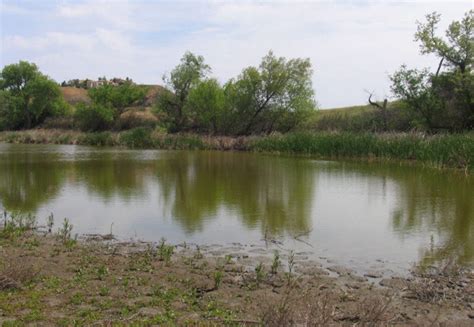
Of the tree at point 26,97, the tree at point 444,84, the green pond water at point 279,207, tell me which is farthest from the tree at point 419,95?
the tree at point 26,97

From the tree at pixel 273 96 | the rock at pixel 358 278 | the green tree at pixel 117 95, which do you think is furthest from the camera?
the green tree at pixel 117 95

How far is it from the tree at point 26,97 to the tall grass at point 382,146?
3705 cm

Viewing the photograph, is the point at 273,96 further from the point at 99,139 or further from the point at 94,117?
the point at 94,117

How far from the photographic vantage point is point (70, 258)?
22.5 ft

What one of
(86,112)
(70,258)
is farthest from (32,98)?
(70,258)

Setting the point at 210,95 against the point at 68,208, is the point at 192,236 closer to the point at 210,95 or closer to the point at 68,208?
the point at 68,208

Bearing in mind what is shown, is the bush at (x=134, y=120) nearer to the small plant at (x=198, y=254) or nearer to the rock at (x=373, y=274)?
the small plant at (x=198, y=254)

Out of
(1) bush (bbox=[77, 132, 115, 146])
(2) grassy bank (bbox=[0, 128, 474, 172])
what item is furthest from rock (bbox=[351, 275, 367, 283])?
(1) bush (bbox=[77, 132, 115, 146])

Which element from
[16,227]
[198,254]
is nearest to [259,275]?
[198,254]

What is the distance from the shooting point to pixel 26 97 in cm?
6166

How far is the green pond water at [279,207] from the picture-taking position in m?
8.42

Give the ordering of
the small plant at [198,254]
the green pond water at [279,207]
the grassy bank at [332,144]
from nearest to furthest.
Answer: the small plant at [198,254]
the green pond water at [279,207]
the grassy bank at [332,144]

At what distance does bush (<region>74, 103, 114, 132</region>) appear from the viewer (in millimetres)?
50969

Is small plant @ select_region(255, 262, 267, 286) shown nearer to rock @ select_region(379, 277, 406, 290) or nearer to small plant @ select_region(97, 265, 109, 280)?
rock @ select_region(379, 277, 406, 290)
